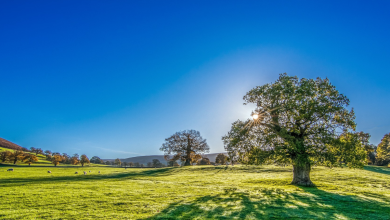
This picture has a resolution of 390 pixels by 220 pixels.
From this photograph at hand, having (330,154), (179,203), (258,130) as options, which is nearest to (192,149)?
(258,130)

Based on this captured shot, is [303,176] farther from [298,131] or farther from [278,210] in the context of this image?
[278,210]

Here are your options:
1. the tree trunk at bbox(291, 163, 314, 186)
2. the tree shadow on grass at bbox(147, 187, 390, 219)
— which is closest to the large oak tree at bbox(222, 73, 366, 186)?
the tree trunk at bbox(291, 163, 314, 186)

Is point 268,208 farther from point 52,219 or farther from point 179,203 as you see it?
point 52,219

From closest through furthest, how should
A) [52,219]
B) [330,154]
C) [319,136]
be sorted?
[52,219]
[330,154]
[319,136]

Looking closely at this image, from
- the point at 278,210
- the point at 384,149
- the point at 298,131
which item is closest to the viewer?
the point at 278,210

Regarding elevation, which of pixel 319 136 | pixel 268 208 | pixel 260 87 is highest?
pixel 260 87

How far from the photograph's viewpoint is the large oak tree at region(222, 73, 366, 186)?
77.4 feet

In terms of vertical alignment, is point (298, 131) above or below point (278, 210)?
above

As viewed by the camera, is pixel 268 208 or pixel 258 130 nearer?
pixel 268 208

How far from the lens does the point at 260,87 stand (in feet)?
93.1

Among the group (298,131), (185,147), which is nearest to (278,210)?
(298,131)

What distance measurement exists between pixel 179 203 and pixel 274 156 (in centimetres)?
1594

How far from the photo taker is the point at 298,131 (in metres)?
25.1

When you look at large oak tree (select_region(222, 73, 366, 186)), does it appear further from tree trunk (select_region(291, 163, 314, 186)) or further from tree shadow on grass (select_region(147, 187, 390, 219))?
tree shadow on grass (select_region(147, 187, 390, 219))
